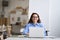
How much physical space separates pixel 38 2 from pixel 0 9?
4.13ft

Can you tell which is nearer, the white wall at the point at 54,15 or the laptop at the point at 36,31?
the laptop at the point at 36,31

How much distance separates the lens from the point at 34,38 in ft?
8.45

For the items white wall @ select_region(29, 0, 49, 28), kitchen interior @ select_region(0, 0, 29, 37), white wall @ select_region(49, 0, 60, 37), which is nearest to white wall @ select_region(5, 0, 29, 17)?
kitchen interior @ select_region(0, 0, 29, 37)

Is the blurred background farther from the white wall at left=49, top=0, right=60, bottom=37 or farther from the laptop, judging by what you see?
the laptop

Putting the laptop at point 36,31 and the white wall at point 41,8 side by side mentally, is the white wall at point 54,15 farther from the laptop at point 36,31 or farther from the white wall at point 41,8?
the laptop at point 36,31

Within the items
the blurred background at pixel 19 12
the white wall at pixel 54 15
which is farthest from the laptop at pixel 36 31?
the white wall at pixel 54 15

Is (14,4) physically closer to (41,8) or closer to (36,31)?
(41,8)

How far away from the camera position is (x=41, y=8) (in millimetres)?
4715

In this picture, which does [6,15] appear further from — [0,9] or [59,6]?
[59,6]

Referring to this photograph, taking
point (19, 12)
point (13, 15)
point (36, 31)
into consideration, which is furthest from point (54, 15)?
point (36, 31)

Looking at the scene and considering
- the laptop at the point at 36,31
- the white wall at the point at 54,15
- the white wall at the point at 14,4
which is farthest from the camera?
the white wall at the point at 54,15

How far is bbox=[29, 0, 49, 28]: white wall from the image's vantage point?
4.69 metres

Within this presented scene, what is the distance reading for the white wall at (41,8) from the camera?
4691 mm

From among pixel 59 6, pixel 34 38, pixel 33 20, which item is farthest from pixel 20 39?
pixel 59 6
